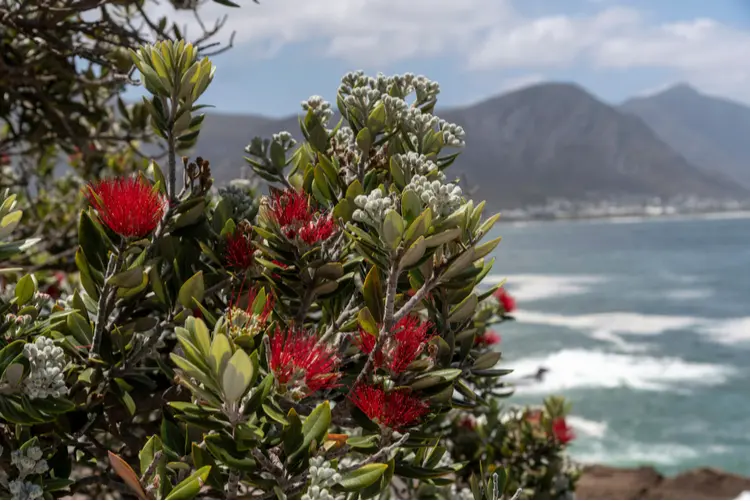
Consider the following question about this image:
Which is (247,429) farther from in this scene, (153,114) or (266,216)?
(153,114)

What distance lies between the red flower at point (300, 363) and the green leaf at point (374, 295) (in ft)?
0.42

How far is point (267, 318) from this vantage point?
1325 millimetres

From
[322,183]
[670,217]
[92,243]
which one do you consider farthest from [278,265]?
[670,217]

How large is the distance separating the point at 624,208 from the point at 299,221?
170m

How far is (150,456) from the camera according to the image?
1317mm

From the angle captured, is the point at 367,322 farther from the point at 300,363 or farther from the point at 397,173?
the point at 397,173

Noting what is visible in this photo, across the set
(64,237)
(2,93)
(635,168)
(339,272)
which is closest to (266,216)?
(339,272)

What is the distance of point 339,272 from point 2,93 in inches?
116

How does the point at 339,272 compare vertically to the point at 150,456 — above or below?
above

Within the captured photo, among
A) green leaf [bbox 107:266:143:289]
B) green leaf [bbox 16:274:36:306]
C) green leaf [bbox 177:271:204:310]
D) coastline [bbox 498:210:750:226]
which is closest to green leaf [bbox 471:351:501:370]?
green leaf [bbox 177:271:204:310]

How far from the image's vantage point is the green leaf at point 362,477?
1.19m

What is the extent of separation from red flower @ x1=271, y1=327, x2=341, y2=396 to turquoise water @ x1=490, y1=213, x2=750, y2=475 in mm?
3568

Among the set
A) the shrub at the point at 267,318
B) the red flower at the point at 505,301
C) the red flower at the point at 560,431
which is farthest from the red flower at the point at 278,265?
the red flower at the point at 560,431

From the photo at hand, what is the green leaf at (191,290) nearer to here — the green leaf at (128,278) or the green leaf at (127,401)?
the green leaf at (128,278)
